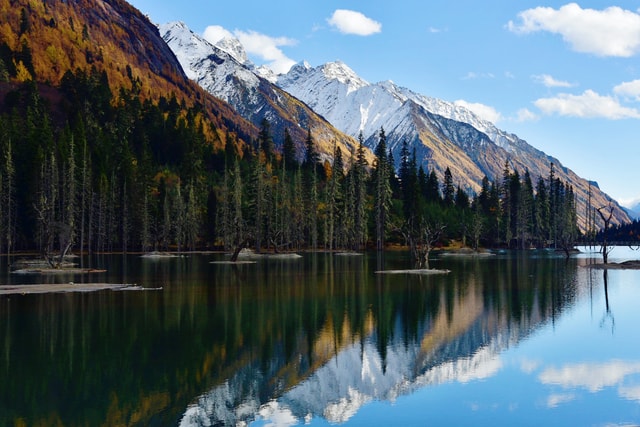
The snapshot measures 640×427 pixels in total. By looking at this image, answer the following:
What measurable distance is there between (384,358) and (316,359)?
3352mm

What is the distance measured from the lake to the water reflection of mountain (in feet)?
0.31

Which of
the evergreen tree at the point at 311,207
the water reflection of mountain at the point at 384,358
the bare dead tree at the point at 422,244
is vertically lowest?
the water reflection of mountain at the point at 384,358

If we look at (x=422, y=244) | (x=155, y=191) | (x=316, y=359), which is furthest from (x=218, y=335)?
(x=155, y=191)

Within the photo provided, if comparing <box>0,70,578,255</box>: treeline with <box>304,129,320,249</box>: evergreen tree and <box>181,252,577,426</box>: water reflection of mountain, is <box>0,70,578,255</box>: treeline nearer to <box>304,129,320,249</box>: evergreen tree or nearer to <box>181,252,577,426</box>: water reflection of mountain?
<box>304,129,320,249</box>: evergreen tree

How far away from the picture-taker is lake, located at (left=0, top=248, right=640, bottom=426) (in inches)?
863

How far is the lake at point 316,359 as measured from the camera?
21922mm

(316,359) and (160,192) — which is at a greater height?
(160,192)

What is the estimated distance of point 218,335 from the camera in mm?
35156

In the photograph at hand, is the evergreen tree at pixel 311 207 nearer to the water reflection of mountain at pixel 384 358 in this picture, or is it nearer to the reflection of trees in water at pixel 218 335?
the reflection of trees in water at pixel 218 335

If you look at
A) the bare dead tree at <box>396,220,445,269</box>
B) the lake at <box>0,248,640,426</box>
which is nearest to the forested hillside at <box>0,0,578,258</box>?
the bare dead tree at <box>396,220,445,269</box>

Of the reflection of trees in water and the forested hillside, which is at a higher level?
the forested hillside

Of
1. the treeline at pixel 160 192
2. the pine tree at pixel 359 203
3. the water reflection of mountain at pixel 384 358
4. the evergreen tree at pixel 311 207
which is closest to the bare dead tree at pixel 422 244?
the water reflection of mountain at pixel 384 358

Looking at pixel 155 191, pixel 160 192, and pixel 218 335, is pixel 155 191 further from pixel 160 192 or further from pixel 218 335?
pixel 218 335

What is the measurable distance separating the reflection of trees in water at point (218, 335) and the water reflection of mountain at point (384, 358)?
0.14 m
